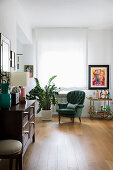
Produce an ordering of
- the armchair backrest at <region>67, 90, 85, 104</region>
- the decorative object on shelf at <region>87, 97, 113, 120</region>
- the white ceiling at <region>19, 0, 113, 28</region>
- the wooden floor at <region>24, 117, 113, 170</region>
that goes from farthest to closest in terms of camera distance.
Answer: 1. the decorative object on shelf at <region>87, 97, 113, 120</region>
2. the armchair backrest at <region>67, 90, 85, 104</region>
3. the white ceiling at <region>19, 0, 113, 28</region>
4. the wooden floor at <region>24, 117, 113, 170</region>

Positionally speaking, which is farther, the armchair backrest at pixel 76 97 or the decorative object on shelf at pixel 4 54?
the armchair backrest at pixel 76 97

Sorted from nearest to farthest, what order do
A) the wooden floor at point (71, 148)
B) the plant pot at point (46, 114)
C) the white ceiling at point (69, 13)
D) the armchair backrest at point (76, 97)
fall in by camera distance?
the wooden floor at point (71, 148) < the white ceiling at point (69, 13) < the armchair backrest at point (76, 97) < the plant pot at point (46, 114)

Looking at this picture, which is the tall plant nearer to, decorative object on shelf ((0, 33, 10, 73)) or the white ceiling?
the white ceiling

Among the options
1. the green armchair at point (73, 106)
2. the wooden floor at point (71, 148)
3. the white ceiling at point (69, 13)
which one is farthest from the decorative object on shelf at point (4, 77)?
the green armchair at point (73, 106)

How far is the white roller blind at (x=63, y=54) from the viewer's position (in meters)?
6.75

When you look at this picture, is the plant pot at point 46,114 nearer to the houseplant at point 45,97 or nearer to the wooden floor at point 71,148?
the houseplant at point 45,97

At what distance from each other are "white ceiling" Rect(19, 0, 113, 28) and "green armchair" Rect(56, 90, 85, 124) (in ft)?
7.30

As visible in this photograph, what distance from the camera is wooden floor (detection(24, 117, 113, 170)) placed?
287 centimetres

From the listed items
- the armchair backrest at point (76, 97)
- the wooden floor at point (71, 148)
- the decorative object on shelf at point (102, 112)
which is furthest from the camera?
the decorative object on shelf at point (102, 112)

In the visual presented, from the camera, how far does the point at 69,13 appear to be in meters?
5.29

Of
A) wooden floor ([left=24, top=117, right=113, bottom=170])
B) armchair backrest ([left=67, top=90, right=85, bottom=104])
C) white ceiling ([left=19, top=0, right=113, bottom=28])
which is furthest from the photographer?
armchair backrest ([left=67, top=90, right=85, bottom=104])

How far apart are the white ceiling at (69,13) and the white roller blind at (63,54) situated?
1.19ft

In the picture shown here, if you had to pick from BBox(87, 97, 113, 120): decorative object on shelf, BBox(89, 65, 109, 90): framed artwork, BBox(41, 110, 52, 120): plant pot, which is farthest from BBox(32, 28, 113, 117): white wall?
BBox(41, 110, 52, 120): plant pot

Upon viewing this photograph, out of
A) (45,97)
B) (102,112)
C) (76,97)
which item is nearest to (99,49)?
(76,97)
